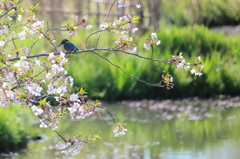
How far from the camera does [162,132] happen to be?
6.73 m

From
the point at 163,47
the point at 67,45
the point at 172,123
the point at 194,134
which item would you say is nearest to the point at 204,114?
the point at 172,123

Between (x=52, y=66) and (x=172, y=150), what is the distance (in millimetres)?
3173

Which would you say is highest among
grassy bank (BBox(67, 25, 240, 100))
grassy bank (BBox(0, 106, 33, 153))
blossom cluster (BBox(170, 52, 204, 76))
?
blossom cluster (BBox(170, 52, 204, 76))

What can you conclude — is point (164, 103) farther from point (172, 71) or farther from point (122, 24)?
point (122, 24)

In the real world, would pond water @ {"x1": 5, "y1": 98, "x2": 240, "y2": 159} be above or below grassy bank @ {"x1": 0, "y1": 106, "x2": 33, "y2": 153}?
below

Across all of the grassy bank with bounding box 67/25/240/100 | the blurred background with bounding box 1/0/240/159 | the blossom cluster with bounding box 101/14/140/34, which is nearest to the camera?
the blossom cluster with bounding box 101/14/140/34

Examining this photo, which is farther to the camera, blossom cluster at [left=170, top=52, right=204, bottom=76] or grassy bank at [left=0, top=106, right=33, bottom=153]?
grassy bank at [left=0, top=106, right=33, bottom=153]

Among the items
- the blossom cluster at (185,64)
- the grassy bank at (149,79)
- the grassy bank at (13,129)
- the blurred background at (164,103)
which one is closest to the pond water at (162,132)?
the blurred background at (164,103)

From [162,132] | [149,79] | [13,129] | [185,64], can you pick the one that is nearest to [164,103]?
[149,79]

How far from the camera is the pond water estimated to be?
221 inches

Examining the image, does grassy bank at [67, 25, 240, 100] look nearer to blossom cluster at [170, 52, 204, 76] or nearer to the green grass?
blossom cluster at [170, 52, 204, 76]

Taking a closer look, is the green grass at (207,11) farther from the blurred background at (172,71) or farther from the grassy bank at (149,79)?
the grassy bank at (149,79)

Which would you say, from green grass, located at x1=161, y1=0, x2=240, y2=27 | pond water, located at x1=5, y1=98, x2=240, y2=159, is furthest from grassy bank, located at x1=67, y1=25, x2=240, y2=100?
green grass, located at x1=161, y1=0, x2=240, y2=27

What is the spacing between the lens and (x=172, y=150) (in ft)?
18.6
